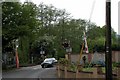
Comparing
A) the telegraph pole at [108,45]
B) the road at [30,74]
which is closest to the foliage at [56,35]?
the road at [30,74]

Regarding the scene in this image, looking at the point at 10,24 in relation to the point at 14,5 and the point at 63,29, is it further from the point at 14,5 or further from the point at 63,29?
the point at 63,29

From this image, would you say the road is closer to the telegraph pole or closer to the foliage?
the telegraph pole

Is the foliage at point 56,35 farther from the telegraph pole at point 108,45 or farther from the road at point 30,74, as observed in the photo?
the telegraph pole at point 108,45

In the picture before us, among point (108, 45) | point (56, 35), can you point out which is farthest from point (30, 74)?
point (56, 35)

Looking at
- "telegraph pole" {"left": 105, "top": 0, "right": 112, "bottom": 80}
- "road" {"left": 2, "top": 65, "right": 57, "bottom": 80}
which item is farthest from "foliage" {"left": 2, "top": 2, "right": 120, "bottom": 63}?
"telegraph pole" {"left": 105, "top": 0, "right": 112, "bottom": 80}

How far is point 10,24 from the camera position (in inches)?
1943

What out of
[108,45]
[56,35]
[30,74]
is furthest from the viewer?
[56,35]

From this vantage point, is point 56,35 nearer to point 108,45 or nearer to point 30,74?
point 30,74

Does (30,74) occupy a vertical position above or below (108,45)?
below

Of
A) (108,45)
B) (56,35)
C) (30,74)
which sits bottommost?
(30,74)

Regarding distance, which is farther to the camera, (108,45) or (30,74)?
(30,74)

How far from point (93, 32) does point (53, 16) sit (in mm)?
12743

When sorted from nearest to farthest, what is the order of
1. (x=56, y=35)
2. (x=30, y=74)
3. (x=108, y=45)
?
(x=108, y=45) < (x=30, y=74) < (x=56, y=35)

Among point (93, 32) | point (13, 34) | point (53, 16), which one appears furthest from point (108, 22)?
point (93, 32)
